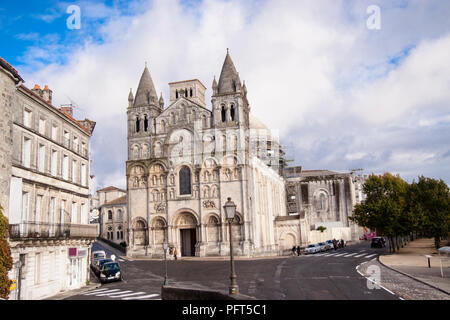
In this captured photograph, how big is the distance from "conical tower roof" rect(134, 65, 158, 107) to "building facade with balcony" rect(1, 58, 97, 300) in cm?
2722

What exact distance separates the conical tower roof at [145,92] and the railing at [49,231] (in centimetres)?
2966

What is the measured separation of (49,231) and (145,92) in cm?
3559

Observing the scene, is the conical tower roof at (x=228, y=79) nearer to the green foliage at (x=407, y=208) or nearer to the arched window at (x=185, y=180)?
the arched window at (x=185, y=180)

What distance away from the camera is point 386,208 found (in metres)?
42.3

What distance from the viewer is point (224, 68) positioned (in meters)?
53.7

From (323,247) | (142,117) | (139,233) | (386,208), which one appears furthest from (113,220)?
(386,208)

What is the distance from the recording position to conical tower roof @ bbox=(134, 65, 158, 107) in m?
55.3

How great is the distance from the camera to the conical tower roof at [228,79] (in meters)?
52.1

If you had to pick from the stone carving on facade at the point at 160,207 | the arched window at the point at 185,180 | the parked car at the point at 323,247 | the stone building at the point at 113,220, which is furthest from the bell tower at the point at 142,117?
the stone building at the point at 113,220

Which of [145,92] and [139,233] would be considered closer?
[139,233]

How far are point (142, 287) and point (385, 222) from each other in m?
27.5

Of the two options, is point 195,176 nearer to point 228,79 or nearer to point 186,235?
point 186,235
